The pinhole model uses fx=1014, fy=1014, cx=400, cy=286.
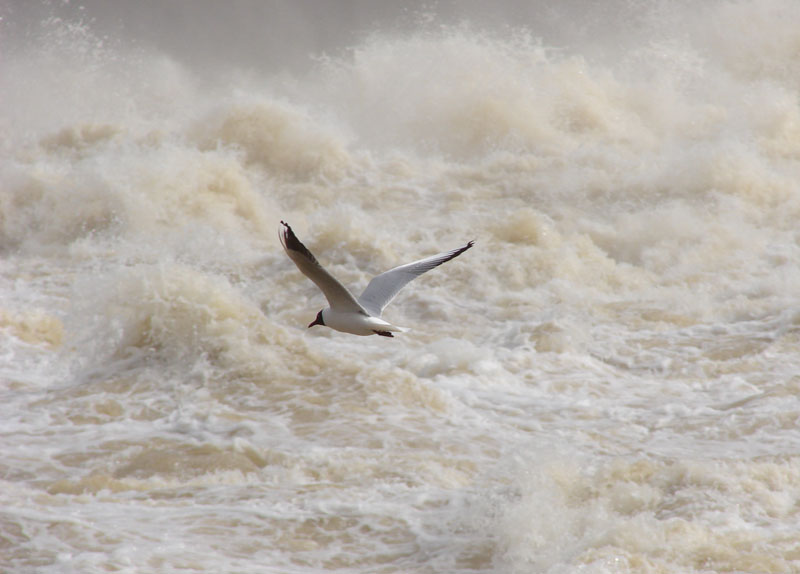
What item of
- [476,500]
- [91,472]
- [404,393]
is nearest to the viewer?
[476,500]

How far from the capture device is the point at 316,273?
3.90 meters

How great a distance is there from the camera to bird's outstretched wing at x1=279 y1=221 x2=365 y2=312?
12.0ft

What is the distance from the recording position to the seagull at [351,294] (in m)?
3.75

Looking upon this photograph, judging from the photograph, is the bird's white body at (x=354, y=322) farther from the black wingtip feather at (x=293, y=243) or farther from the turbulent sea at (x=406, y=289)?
the turbulent sea at (x=406, y=289)

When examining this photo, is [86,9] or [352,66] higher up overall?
[86,9]

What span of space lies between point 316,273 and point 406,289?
18.8 feet

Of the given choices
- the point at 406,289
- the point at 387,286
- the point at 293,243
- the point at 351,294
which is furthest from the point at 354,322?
the point at 406,289

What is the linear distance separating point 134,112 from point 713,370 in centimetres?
1106

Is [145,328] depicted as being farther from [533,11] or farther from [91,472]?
[533,11]

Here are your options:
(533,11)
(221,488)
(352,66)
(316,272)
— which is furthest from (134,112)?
(316,272)

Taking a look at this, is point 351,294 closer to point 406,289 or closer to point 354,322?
point 354,322

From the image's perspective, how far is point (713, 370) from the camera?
300 inches

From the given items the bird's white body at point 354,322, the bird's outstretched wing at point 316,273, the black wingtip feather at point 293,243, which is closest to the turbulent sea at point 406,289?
the bird's white body at point 354,322

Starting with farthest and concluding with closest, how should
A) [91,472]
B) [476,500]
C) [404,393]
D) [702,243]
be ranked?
[702,243] → [404,393] → [91,472] → [476,500]
